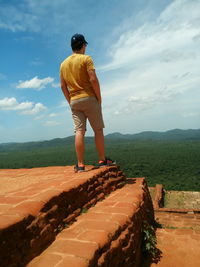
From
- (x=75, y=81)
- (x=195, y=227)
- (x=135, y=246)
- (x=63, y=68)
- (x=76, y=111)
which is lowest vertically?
(x=195, y=227)

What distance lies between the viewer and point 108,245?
1.76 meters

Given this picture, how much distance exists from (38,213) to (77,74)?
1839 millimetres

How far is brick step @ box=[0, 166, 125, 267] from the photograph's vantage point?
4.72 feet

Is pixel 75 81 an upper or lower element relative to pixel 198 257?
upper

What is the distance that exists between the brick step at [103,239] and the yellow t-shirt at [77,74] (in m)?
1.40

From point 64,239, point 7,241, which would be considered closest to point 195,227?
point 64,239

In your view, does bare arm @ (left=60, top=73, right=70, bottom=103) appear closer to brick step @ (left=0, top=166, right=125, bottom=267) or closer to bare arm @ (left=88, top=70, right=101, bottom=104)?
bare arm @ (left=88, top=70, right=101, bottom=104)

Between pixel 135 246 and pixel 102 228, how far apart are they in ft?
1.78

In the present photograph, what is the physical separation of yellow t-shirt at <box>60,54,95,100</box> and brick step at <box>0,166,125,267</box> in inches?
43.0

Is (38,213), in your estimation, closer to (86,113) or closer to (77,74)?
(86,113)

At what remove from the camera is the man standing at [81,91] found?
2930 mm

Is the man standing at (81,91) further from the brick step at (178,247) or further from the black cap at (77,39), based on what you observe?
the brick step at (178,247)

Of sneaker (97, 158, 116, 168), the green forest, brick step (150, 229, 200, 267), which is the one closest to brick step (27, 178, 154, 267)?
brick step (150, 229, 200, 267)

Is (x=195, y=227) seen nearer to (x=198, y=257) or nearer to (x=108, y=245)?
(x=198, y=257)
